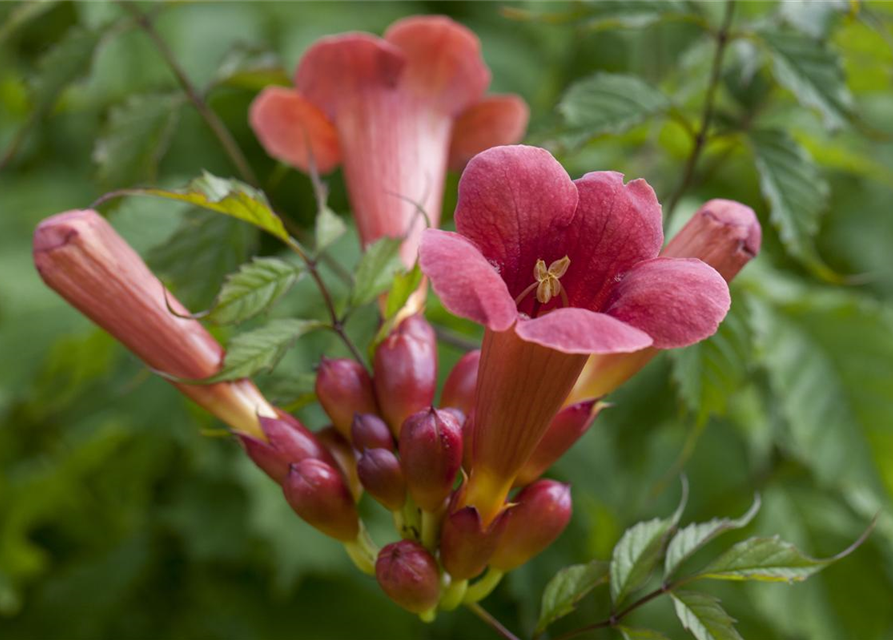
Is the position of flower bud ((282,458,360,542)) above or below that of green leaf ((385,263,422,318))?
below

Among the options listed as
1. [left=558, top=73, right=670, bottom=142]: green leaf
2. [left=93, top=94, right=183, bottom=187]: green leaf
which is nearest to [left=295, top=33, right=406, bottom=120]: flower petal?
[left=93, top=94, right=183, bottom=187]: green leaf

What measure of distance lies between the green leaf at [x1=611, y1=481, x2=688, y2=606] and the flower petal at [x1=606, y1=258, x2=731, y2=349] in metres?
0.35

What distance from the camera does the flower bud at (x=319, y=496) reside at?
158 centimetres

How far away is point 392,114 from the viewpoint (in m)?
2.19

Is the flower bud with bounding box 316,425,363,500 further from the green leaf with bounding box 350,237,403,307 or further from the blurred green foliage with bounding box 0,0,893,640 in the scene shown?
the green leaf with bounding box 350,237,403,307

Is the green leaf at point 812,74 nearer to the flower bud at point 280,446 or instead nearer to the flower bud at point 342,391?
the flower bud at point 342,391

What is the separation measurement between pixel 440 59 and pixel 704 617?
1406 millimetres

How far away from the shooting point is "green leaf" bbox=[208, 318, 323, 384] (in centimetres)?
159

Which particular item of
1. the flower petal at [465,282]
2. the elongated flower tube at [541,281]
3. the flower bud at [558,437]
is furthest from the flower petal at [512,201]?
the flower bud at [558,437]

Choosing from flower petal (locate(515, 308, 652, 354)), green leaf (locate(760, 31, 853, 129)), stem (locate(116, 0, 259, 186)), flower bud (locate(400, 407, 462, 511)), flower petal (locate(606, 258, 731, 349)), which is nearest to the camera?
flower petal (locate(515, 308, 652, 354))

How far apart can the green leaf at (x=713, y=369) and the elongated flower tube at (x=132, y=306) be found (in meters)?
0.82

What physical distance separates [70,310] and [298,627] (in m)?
1.45

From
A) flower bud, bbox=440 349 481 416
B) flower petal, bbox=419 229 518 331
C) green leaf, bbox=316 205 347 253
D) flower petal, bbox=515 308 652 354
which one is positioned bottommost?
flower bud, bbox=440 349 481 416

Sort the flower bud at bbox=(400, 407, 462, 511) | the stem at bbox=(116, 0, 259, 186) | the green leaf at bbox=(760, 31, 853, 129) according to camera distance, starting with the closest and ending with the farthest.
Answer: the flower bud at bbox=(400, 407, 462, 511), the green leaf at bbox=(760, 31, 853, 129), the stem at bbox=(116, 0, 259, 186)
